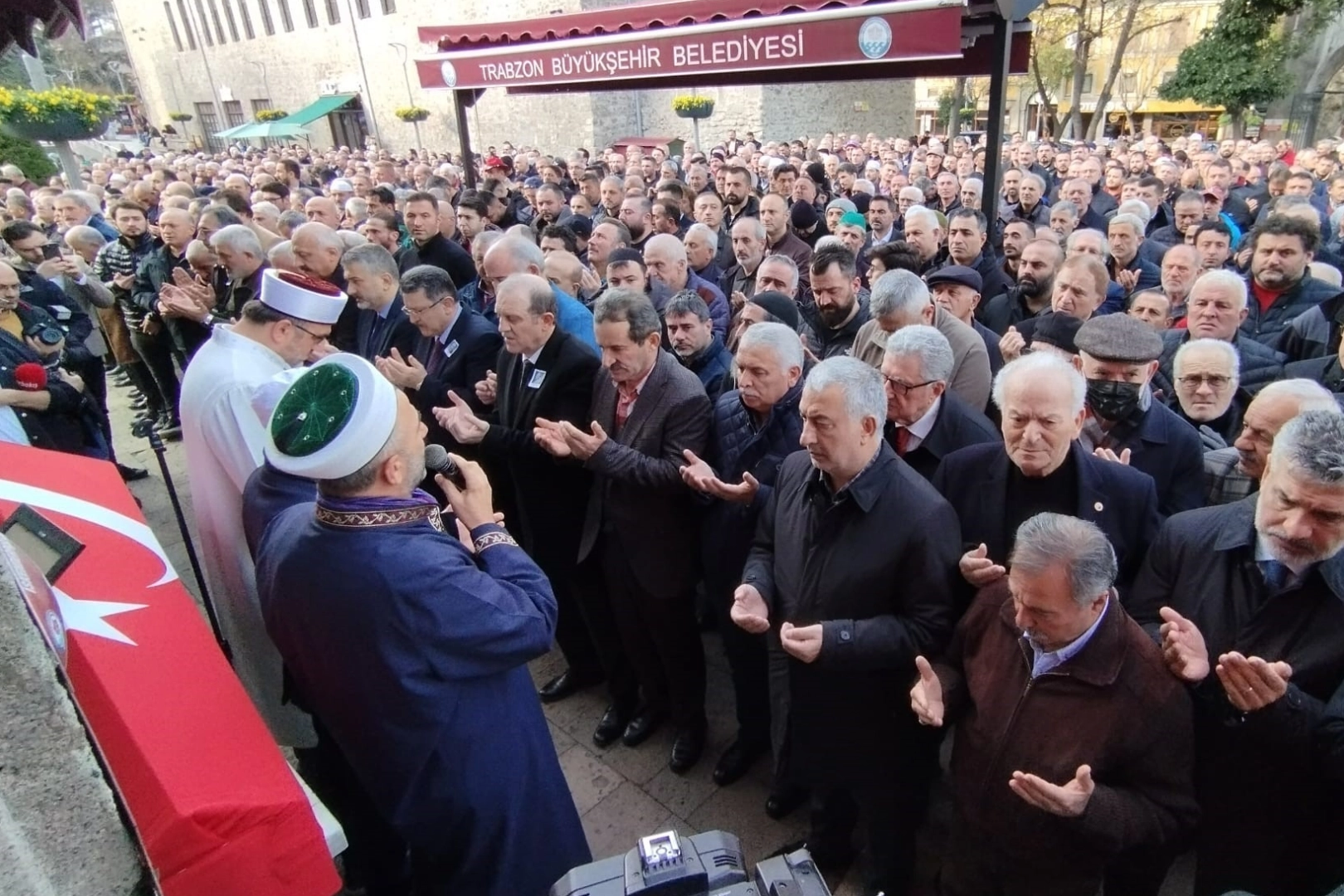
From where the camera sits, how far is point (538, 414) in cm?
334

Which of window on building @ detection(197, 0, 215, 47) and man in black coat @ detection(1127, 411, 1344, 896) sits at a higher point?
window on building @ detection(197, 0, 215, 47)

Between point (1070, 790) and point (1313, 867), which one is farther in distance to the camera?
point (1313, 867)

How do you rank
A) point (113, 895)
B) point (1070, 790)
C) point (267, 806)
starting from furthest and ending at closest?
point (1070, 790) < point (267, 806) < point (113, 895)

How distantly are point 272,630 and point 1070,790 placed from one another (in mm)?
1929

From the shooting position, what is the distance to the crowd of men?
181 cm

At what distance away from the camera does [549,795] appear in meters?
2.12

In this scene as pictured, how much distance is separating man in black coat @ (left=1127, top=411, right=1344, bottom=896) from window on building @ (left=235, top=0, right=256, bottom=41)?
45.2 m

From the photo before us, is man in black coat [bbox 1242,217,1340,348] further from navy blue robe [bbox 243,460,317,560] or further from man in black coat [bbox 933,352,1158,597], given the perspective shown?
navy blue robe [bbox 243,460,317,560]

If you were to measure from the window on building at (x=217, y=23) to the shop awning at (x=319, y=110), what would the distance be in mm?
10039

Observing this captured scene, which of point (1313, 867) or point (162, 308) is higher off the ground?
point (162, 308)

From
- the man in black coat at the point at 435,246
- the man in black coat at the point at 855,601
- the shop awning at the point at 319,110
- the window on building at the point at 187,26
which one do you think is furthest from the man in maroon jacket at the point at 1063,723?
the window on building at the point at 187,26

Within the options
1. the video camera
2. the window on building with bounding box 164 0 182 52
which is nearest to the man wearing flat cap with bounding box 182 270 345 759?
the video camera

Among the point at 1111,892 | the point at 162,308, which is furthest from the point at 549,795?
the point at 162,308

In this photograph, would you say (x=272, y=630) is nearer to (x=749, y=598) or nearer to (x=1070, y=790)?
(x=749, y=598)
